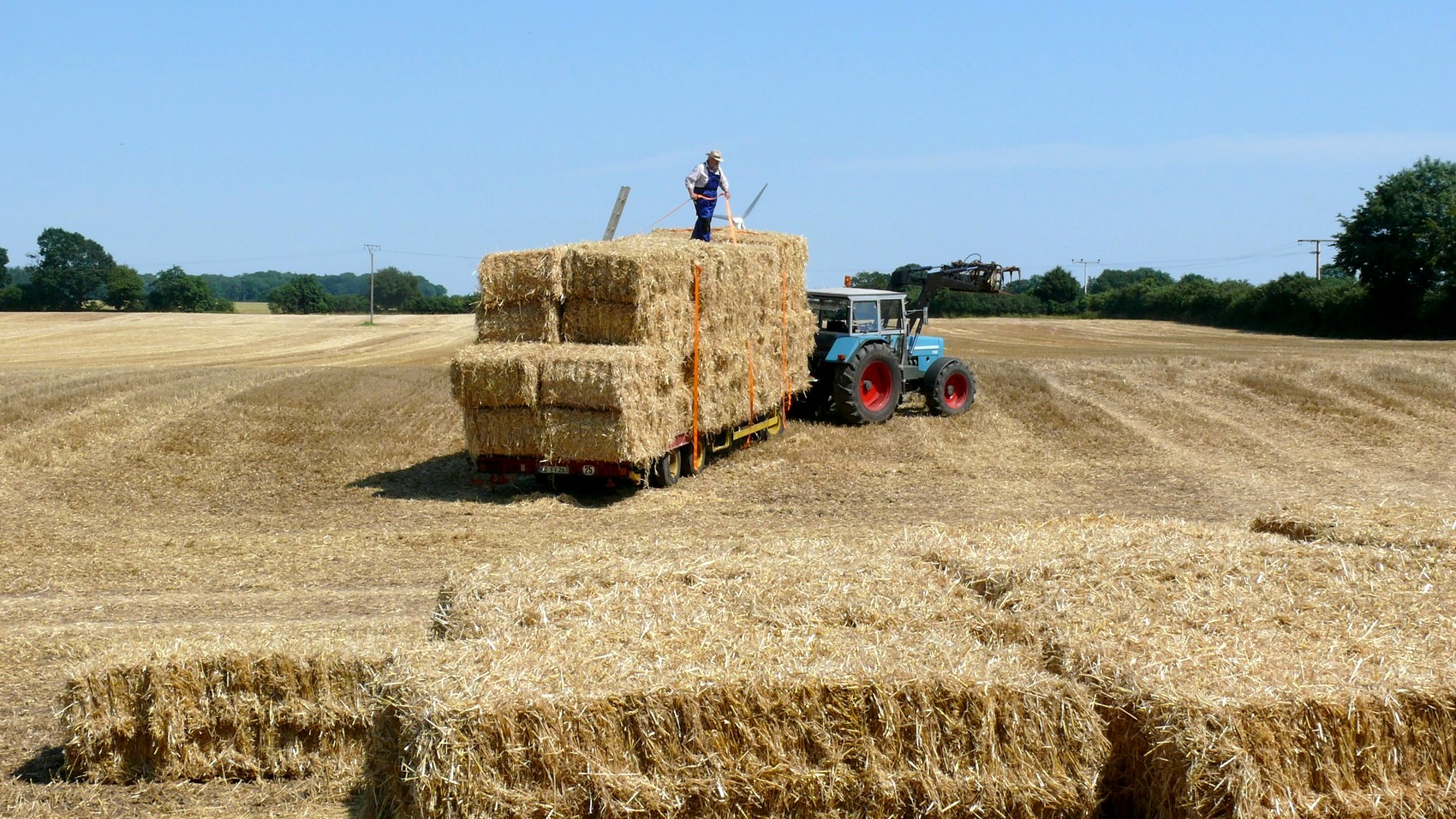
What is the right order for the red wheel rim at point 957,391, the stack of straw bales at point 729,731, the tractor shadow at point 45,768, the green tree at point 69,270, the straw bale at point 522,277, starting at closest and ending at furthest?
the stack of straw bales at point 729,731
the tractor shadow at point 45,768
the straw bale at point 522,277
the red wheel rim at point 957,391
the green tree at point 69,270

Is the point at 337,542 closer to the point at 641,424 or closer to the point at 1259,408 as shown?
the point at 641,424

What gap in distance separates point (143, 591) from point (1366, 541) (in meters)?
8.58

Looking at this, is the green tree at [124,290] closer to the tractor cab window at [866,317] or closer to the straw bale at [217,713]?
the tractor cab window at [866,317]

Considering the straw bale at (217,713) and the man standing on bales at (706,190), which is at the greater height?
the man standing on bales at (706,190)

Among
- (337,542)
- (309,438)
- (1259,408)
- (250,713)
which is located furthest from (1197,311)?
(250,713)

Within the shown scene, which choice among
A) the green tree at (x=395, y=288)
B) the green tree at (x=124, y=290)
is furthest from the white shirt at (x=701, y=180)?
the green tree at (x=395, y=288)

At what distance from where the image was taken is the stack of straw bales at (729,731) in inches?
160

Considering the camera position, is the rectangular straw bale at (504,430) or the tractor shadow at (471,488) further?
the tractor shadow at (471,488)

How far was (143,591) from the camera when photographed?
31.5ft

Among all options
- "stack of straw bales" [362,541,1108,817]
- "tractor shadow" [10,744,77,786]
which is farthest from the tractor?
A: "stack of straw bales" [362,541,1108,817]

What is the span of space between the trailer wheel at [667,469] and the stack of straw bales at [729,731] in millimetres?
9461

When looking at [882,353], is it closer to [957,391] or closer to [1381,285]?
[957,391]

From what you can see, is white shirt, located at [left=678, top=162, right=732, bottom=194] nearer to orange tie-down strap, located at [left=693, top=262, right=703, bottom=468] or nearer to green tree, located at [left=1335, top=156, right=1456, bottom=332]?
orange tie-down strap, located at [left=693, top=262, right=703, bottom=468]

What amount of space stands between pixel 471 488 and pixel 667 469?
93.5 inches
